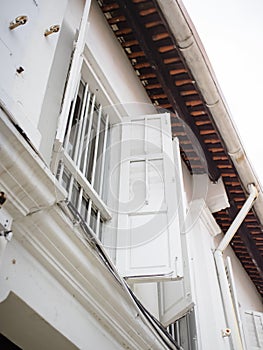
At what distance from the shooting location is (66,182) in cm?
363

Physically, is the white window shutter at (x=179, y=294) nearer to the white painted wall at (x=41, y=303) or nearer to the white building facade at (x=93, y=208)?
the white building facade at (x=93, y=208)

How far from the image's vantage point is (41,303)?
2.33m

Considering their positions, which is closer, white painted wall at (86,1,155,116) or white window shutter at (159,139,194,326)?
white window shutter at (159,139,194,326)

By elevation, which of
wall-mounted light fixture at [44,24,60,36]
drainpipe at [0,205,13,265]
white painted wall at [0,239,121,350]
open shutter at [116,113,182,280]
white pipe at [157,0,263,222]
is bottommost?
white painted wall at [0,239,121,350]

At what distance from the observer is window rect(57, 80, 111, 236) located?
3.62m

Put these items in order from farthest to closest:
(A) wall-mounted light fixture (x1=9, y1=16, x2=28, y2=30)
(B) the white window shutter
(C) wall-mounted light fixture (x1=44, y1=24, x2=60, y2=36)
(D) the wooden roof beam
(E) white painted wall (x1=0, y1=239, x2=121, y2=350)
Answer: (D) the wooden roof beam → (B) the white window shutter → (C) wall-mounted light fixture (x1=44, y1=24, x2=60, y2=36) → (A) wall-mounted light fixture (x1=9, y1=16, x2=28, y2=30) → (E) white painted wall (x1=0, y1=239, x2=121, y2=350)

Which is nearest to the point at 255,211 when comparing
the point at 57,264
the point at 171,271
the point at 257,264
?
the point at 257,264

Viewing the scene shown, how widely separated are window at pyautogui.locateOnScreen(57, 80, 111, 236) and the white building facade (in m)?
0.01

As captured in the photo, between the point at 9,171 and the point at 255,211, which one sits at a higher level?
the point at 255,211

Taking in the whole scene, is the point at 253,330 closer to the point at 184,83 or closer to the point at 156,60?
the point at 184,83

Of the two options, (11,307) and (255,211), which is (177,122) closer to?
(255,211)

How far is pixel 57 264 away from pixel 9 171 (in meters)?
0.70

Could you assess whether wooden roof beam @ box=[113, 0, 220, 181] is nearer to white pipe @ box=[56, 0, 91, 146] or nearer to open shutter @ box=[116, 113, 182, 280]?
open shutter @ box=[116, 113, 182, 280]

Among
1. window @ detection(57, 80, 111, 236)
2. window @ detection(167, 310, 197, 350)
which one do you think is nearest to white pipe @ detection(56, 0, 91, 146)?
window @ detection(57, 80, 111, 236)
